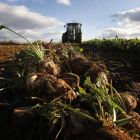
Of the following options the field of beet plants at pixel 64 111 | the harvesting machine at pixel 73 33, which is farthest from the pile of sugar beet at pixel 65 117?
the harvesting machine at pixel 73 33

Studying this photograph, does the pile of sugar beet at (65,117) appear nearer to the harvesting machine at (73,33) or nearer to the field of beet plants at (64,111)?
the field of beet plants at (64,111)

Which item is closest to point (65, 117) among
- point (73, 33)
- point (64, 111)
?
point (64, 111)

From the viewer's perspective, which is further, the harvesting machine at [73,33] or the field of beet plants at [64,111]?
the harvesting machine at [73,33]

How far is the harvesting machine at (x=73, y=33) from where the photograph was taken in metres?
12.3

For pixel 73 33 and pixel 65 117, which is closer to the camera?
pixel 65 117

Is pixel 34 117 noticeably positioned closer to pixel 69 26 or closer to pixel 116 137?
pixel 116 137

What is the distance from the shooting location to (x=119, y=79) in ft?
9.30

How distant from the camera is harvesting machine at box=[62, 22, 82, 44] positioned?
40.4 ft

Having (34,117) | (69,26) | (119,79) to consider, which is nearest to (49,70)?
(34,117)

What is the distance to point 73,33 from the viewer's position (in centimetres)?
1242

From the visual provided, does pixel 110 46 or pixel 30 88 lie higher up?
pixel 110 46

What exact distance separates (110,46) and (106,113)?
26.7ft

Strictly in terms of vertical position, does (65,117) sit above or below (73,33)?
below

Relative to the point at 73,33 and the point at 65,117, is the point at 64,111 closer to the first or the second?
the point at 65,117
